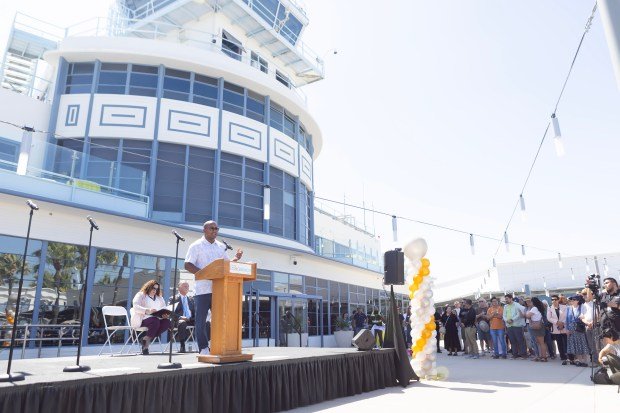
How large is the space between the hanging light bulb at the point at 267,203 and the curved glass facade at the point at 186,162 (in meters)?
0.21

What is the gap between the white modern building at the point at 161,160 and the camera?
10234 mm

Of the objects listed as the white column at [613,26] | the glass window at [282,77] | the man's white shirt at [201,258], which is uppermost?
the glass window at [282,77]

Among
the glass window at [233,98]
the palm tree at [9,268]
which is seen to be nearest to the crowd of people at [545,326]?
the glass window at [233,98]

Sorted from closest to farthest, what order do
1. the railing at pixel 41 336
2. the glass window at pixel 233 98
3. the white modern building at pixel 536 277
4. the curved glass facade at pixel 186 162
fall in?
1. the railing at pixel 41 336
2. the curved glass facade at pixel 186 162
3. the glass window at pixel 233 98
4. the white modern building at pixel 536 277

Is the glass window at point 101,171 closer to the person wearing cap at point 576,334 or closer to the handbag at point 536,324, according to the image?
the handbag at point 536,324

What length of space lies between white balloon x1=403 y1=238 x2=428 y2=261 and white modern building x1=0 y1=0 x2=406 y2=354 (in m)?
6.73

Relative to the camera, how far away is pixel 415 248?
328 inches

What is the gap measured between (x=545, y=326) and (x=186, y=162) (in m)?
11.4

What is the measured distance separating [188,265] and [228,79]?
12254mm

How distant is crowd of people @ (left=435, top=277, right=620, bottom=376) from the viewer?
673cm

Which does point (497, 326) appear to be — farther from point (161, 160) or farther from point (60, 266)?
point (60, 266)

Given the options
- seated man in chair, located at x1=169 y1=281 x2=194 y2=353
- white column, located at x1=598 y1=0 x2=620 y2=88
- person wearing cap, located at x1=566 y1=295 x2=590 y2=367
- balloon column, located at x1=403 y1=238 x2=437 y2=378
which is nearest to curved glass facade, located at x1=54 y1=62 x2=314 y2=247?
seated man in chair, located at x1=169 y1=281 x2=194 y2=353

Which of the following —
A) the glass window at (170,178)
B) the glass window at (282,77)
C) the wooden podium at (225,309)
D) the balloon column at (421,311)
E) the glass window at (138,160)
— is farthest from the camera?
the glass window at (282,77)

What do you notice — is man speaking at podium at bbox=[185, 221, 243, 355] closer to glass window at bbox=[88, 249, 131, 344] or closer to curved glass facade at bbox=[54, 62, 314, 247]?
glass window at bbox=[88, 249, 131, 344]
